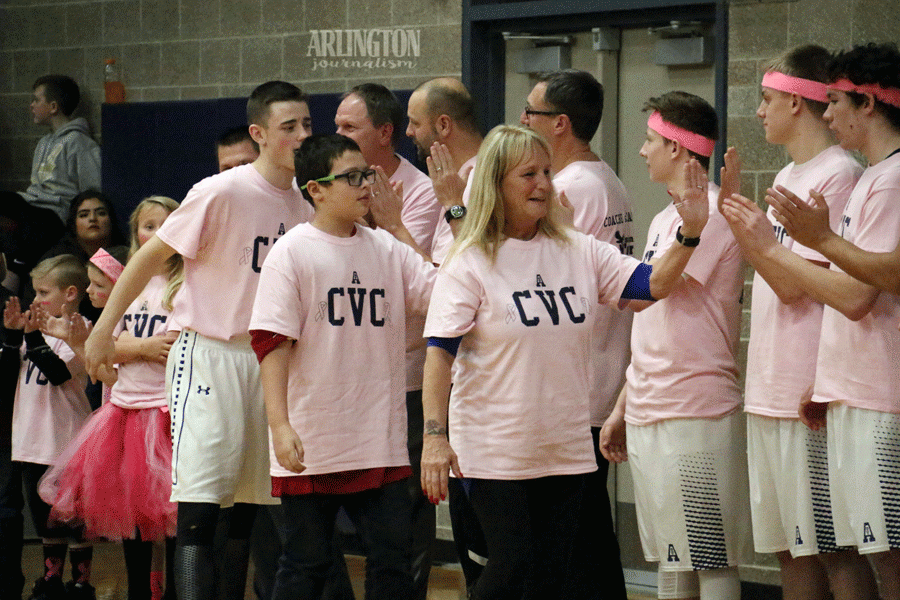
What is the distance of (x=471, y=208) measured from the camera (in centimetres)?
369

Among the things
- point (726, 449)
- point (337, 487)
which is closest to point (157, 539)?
point (337, 487)

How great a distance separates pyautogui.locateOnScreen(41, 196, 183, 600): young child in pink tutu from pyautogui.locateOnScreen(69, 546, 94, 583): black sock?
24cm

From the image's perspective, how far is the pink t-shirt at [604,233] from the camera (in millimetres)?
4422

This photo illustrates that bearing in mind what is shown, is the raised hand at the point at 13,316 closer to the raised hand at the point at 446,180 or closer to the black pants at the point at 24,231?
the black pants at the point at 24,231

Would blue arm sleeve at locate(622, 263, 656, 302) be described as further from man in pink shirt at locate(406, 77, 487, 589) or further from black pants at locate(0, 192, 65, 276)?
black pants at locate(0, 192, 65, 276)

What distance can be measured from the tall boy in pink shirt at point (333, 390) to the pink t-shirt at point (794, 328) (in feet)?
3.63

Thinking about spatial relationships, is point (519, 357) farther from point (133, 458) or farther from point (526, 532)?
point (133, 458)

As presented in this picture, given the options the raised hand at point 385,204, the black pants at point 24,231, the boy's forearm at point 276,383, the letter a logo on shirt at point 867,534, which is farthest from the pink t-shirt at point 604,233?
the black pants at point 24,231

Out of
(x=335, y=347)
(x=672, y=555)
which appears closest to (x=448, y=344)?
(x=335, y=347)

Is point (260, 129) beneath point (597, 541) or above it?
above

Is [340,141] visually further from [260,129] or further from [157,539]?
[157,539]

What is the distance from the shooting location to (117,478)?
504 centimetres

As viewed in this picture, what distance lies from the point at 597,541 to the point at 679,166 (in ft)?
4.33

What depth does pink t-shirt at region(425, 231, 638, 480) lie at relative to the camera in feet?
11.6
